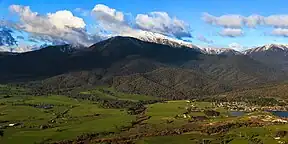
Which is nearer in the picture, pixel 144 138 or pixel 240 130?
pixel 144 138

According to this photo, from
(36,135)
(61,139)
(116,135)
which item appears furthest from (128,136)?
(36,135)

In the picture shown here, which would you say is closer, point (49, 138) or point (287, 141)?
point (287, 141)

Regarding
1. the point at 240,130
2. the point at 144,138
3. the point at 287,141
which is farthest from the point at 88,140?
the point at 287,141

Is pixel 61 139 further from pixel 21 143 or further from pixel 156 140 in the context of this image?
pixel 156 140

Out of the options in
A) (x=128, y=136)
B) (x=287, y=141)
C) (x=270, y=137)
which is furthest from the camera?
(x=128, y=136)

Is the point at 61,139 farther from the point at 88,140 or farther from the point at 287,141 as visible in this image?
the point at 287,141

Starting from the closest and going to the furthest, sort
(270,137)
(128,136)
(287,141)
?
1. (287,141)
2. (270,137)
3. (128,136)

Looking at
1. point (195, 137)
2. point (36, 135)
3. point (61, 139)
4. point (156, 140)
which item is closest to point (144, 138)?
point (156, 140)
